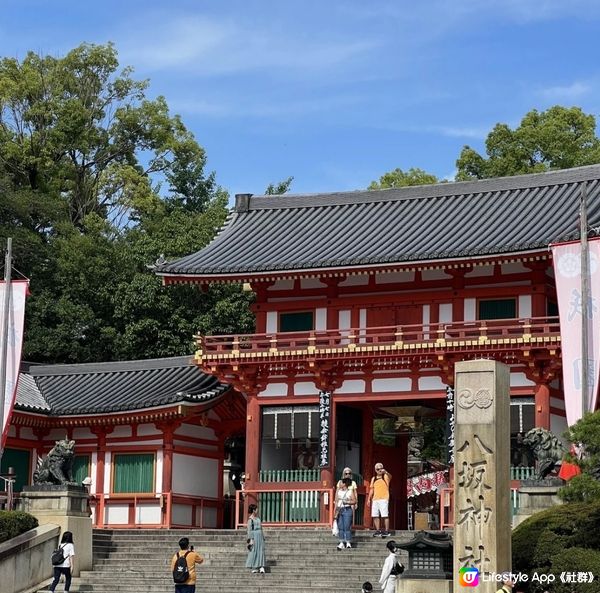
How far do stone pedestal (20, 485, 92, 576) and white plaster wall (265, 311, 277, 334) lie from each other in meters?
9.22

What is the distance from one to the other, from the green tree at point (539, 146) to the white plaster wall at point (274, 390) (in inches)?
783

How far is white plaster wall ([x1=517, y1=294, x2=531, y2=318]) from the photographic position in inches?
1467

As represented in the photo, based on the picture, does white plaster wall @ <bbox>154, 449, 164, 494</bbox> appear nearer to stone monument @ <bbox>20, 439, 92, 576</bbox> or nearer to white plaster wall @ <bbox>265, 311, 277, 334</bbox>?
white plaster wall @ <bbox>265, 311, 277, 334</bbox>

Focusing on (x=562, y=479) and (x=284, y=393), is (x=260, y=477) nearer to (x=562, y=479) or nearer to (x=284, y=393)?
(x=284, y=393)

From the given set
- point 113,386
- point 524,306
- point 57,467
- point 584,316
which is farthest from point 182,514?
point 584,316

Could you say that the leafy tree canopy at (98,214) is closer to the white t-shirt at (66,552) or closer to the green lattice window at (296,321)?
the green lattice window at (296,321)

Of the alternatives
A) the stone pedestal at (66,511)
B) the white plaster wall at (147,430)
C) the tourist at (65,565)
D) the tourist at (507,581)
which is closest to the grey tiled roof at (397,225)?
the white plaster wall at (147,430)

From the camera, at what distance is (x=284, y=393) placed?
3900 centimetres

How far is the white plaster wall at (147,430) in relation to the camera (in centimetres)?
4059

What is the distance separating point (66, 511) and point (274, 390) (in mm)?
8489

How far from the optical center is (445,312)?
38281 millimetres

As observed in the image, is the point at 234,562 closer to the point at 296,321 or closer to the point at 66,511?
the point at 66,511

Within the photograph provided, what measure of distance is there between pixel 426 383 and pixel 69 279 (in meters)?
21.0

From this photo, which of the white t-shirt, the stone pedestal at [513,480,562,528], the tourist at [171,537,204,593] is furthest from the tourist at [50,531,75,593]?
the stone pedestal at [513,480,562,528]
